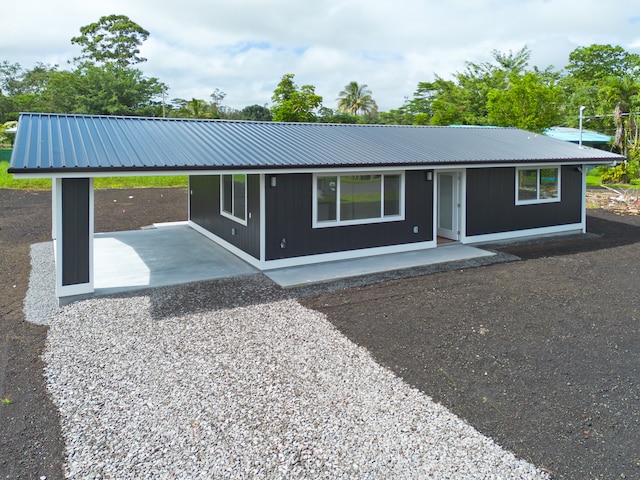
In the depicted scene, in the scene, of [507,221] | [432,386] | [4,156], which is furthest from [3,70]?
[432,386]

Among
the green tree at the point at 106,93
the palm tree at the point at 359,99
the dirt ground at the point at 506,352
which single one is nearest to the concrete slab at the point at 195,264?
the dirt ground at the point at 506,352

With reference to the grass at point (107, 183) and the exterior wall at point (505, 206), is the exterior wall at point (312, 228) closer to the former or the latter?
the exterior wall at point (505, 206)

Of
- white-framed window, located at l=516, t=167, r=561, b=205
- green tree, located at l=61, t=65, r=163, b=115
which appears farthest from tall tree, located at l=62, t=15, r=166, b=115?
white-framed window, located at l=516, t=167, r=561, b=205

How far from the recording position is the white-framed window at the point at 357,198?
9.66 m

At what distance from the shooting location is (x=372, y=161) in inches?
378

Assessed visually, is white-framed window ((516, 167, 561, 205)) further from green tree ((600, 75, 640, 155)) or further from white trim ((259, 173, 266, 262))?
green tree ((600, 75, 640, 155))

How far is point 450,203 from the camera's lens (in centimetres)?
1188

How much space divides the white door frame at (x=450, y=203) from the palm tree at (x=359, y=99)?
51374 millimetres

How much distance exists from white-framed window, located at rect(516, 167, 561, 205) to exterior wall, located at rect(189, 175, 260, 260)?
6803mm

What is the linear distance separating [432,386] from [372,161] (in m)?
5.69

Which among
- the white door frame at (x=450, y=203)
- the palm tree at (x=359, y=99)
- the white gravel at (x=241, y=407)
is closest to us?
the white gravel at (x=241, y=407)

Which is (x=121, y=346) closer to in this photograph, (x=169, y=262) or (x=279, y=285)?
(x=279, y=285)

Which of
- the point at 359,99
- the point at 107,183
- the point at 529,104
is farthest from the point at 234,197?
the point at 359,99

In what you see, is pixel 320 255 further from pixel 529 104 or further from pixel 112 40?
pixel 112 40
